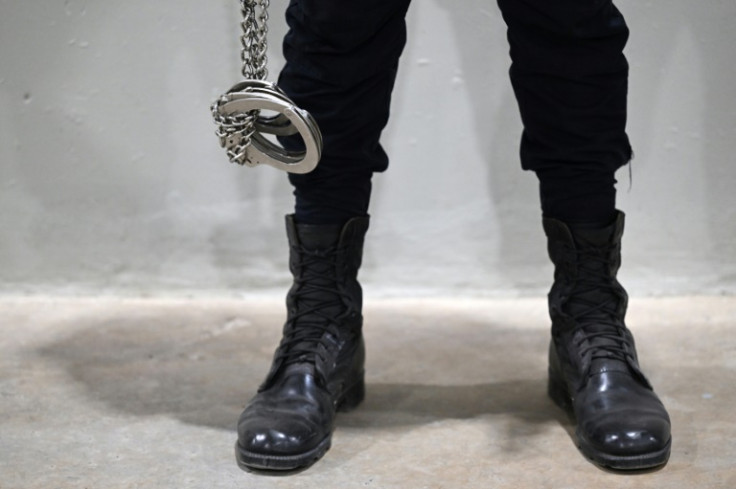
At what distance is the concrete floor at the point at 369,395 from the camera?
97 cm

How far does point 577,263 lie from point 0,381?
816mm

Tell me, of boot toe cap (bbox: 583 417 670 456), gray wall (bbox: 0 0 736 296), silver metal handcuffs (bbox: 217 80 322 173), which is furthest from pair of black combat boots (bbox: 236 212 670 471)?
gray wall (bbox: 0 0 736 296)

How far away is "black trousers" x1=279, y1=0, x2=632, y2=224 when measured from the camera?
3.17 feet

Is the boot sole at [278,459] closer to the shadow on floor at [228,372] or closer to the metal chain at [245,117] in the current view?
the shadow on floor at [228,372]

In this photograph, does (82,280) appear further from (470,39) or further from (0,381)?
(470,39)

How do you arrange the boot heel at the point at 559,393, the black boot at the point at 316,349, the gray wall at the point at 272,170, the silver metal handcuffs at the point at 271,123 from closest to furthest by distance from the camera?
the silver metal handcuffs at the point at 271,123
the black boot at the point at 316,349
the boot heel at the point at 559,393
the gray wall at the point at 272,170

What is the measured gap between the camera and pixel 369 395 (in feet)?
3.97

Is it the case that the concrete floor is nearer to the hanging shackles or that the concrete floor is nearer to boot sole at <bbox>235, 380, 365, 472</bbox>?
boot sole at <bbox>235, 380, 365, 472</bbox>

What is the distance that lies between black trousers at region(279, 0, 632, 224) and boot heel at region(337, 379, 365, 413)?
0.73 feet

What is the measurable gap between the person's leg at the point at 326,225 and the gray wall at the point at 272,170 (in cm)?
54

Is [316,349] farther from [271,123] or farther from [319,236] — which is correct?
[271,123]

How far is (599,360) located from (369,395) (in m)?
0.32

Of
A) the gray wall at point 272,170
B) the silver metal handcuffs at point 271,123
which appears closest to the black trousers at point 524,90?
the silver metal handcuffs at point 271,123

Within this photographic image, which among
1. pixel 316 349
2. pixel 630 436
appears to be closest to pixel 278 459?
pixel 316 349
